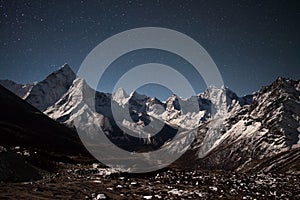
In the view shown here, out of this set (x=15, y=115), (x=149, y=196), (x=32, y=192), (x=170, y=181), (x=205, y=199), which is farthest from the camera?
(x=15, y=115)

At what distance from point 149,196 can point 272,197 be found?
17814mm

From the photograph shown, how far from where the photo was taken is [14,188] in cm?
2425

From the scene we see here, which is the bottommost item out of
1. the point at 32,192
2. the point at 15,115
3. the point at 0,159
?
the point at 32,192

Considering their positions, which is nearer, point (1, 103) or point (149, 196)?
point (149, 196)

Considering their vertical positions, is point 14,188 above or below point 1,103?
below

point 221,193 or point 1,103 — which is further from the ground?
point 1,103

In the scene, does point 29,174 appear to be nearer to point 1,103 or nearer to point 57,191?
point 57,191

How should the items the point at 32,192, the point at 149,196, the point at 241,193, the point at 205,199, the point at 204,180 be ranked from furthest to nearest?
1. the point at 204,180
2. the point at 241,193
3. the point at 205,199
4. the point at 149,196
5. the point at 32,192

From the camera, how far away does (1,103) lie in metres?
190

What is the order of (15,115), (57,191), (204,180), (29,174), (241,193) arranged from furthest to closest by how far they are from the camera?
(15,115), (204,180), (241,193), (29,174), (57,191)

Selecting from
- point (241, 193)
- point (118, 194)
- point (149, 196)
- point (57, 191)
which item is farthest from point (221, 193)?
point (57, 191)

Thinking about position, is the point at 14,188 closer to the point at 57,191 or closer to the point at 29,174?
the point at 57,191

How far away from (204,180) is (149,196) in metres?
21.1

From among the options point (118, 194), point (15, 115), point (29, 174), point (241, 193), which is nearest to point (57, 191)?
point (118, 194)
